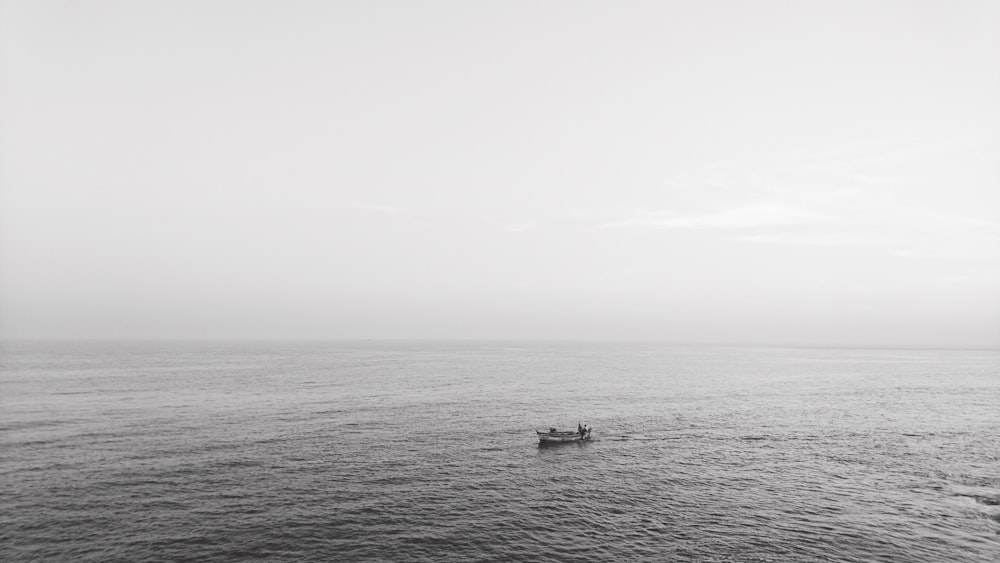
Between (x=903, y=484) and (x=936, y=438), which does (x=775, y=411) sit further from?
(x=903, y=484)

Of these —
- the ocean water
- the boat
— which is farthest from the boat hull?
the ocean water

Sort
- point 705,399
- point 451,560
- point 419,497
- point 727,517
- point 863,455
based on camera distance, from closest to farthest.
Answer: point 451,560, point 727,517, point 419,497, point 863,455, point 705,399

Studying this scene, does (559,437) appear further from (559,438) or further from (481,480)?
(481,480)

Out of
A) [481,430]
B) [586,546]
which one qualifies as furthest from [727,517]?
[481,430]

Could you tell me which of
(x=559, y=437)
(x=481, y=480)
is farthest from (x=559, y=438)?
(x=481, y=480)

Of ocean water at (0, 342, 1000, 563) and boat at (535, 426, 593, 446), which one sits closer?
ocean water at (0, 342, 1000, 563)

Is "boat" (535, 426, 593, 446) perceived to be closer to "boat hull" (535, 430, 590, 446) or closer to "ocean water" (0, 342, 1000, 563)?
"boat hull" (535, 430, 590, 446)

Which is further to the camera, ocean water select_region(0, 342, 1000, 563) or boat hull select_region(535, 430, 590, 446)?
boat hull select_region(535, 430, 590, 446)

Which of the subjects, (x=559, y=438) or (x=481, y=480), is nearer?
(x=481, y=480)
